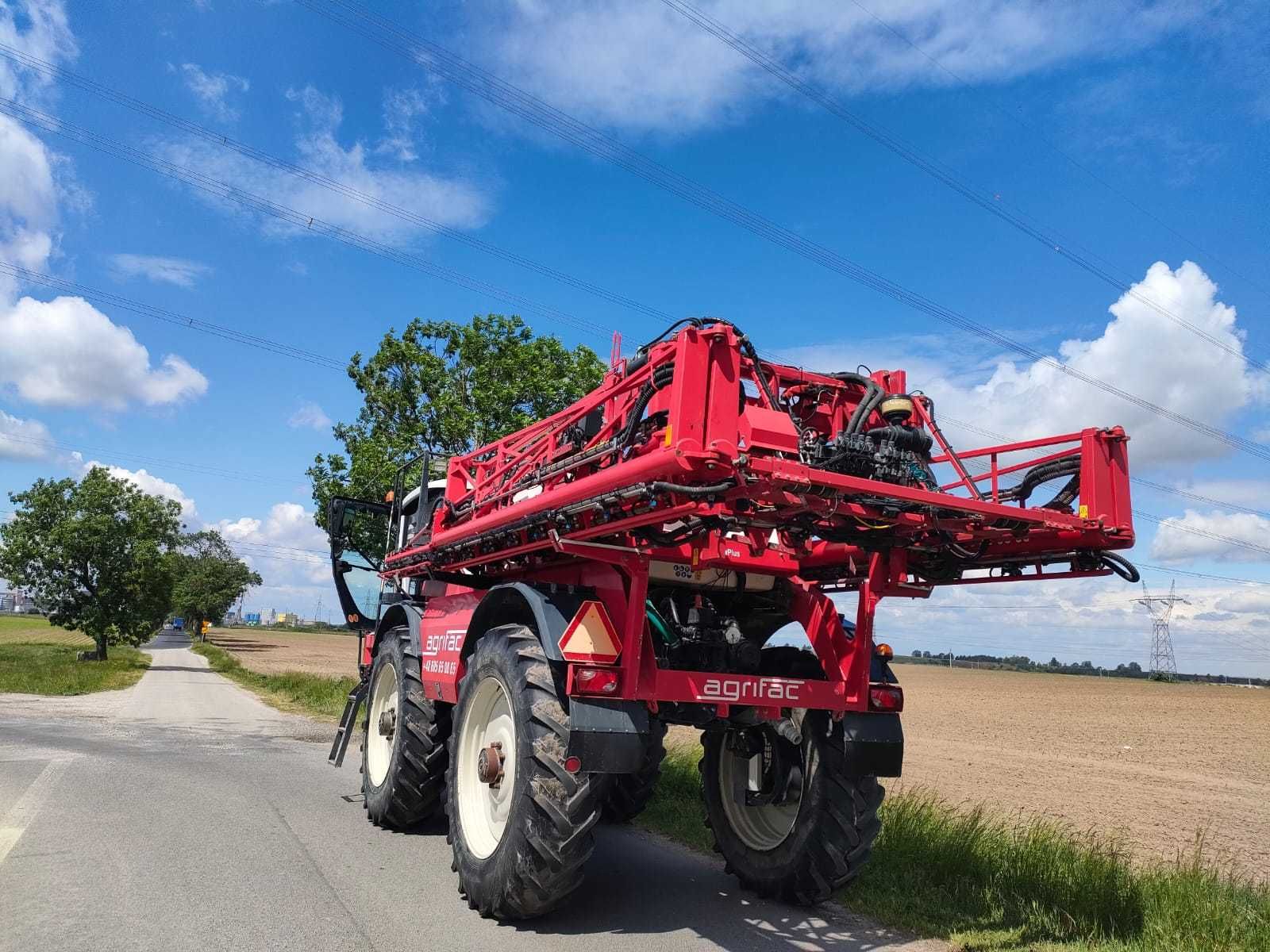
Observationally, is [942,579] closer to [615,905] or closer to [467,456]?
[615,905]

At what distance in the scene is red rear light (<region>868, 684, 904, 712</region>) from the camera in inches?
210

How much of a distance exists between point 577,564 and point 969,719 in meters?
29.5

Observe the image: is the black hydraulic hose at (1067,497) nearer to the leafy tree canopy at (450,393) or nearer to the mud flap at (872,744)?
the mud flap at (872,744)

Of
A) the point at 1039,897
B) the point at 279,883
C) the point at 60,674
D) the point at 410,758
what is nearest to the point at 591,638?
the point at 279,883

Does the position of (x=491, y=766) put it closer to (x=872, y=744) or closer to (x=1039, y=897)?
(x=872, y=744)

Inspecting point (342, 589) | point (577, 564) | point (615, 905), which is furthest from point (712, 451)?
point (342, 589)

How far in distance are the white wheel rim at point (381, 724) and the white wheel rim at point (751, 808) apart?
2868 mm

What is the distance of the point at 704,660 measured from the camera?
5645 millimetres

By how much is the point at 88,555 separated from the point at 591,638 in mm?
34047

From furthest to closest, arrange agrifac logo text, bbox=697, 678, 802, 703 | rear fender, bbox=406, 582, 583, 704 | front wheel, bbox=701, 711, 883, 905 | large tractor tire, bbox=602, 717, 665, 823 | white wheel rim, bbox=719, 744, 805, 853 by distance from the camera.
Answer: large tractor tire, bbox=602, 717, 665, 823
white wheel rim, bbox=719, 744, 805, 853
front wheel, bbox=701, 711, 883, 905
rear fender, bbox=406, 582, 583, 704
agrifac logo text, bbox=697, 678, 802, 703

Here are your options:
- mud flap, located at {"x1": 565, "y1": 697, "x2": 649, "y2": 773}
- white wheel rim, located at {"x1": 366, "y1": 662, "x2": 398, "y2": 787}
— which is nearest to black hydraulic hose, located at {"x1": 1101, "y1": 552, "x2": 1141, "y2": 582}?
mud flap, located at {"x1": 565, "y1": 697, "x2": 649, "y2": 773}

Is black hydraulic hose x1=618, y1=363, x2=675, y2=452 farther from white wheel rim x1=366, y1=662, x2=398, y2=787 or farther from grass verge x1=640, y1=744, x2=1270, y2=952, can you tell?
white wheel rim x1=366, y1=662, x2=398, y2=787

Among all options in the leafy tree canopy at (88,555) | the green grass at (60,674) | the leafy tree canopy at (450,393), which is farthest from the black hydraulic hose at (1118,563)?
the leafy tree canopy at (88,555)

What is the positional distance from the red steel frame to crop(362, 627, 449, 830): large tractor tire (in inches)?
26.0
